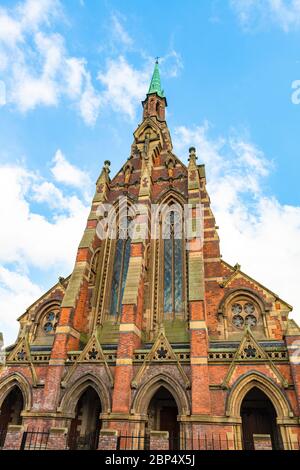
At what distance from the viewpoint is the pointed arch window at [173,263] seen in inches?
696

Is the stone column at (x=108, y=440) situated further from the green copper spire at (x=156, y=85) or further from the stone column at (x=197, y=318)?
the green copper spire at (x=156, y=85)

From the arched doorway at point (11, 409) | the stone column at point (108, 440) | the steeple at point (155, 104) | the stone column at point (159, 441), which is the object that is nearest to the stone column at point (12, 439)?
the stone column at point (108, 440)

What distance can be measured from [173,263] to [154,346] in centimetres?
582

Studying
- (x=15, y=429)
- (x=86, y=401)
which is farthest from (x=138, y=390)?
(x=15, y=429)

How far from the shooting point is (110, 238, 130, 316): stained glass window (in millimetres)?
18438

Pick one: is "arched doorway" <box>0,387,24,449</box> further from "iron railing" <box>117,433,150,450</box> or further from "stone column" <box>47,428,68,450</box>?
"iron railing" <box>117,433,150,450</box>

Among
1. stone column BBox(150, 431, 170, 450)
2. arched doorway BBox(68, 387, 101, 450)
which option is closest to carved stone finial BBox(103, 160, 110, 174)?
arched doorway BBox(68, 387, 101, 450)

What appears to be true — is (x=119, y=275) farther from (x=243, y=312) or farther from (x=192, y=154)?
(x=192, y=154)

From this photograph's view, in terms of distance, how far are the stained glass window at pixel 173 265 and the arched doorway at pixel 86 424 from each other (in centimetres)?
557

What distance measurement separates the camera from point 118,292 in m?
18.8

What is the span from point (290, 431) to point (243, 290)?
7229 mm
